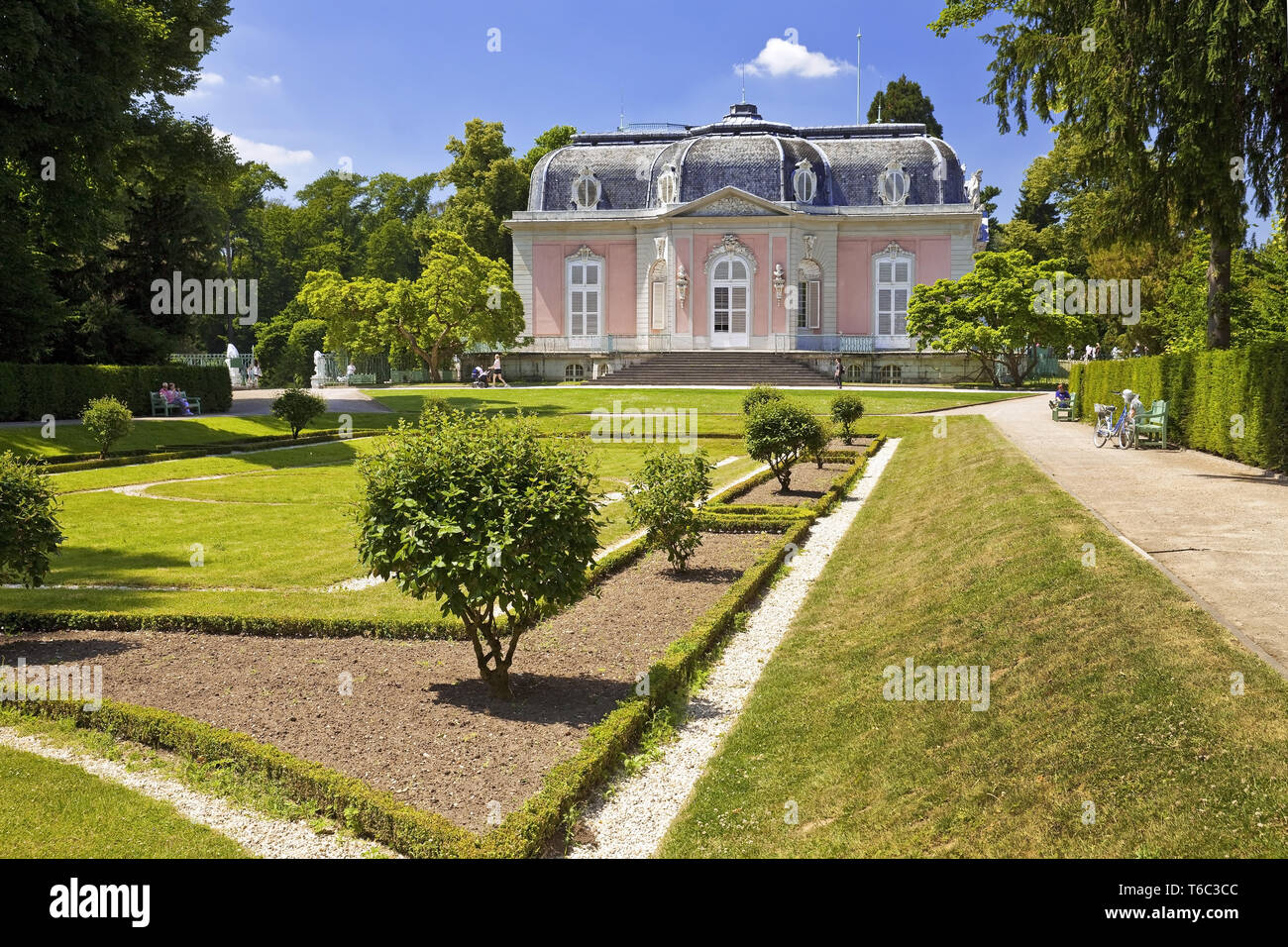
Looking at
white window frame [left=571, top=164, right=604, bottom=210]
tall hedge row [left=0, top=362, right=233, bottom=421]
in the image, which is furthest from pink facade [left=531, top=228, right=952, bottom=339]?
tall hedge row [left=0, top=362, right=233, bottom=421]

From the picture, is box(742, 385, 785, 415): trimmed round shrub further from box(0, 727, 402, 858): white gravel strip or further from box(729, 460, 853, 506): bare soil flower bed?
box(0, 727, 402, 858): white gravel strip

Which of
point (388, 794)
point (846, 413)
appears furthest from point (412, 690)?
point (846, 413)

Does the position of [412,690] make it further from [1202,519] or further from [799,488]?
[799,488]

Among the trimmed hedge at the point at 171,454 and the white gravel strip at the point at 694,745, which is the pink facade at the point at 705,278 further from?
the white gravel strip at the point at 694,745

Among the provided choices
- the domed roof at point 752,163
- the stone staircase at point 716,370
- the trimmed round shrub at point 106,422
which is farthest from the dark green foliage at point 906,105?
the trimmed round shrub at point 106,422

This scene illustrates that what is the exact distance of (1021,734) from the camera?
21.0ft

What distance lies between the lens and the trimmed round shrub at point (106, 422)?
922 inches

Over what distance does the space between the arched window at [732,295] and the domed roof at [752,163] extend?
3.86m

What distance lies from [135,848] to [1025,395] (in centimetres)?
3890

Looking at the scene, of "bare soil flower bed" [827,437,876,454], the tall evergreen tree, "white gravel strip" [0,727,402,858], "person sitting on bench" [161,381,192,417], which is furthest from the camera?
"person sitting on bench" [161,381,192,417]

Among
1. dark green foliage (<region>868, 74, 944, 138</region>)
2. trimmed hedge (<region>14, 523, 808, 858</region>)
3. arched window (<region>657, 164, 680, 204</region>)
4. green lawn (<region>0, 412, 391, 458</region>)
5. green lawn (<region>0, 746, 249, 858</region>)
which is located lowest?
green lawn (<region>0, 746, 249, 858</region>)

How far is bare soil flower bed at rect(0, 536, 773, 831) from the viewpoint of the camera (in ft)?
21.7

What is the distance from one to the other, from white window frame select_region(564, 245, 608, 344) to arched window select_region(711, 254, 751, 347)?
624 cm

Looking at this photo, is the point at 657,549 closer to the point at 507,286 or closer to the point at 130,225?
the point at 130,225
